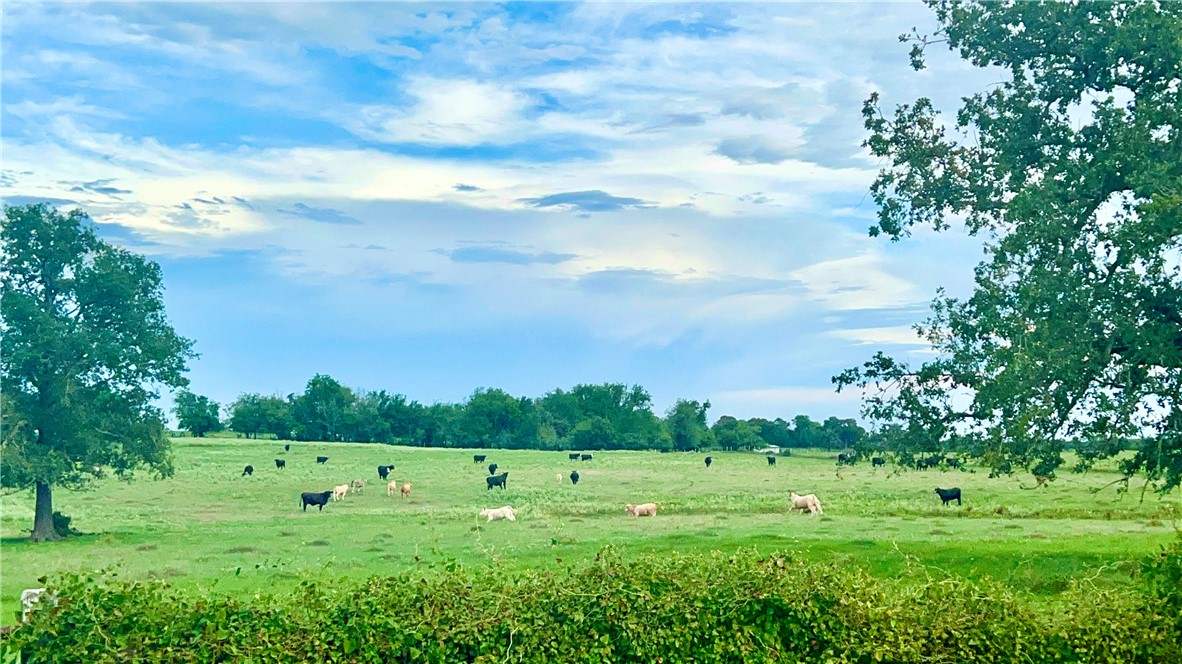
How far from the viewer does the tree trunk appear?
37.7 meters

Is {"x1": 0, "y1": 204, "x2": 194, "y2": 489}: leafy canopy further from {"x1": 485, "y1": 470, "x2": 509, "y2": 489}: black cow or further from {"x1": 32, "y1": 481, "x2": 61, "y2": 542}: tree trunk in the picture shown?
{"x1": 485, "y1": 470, "x2": 509, "y2": 489}: black cow

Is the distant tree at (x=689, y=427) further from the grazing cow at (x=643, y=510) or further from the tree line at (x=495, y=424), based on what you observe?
the grazing cow at (x=643, y=510)

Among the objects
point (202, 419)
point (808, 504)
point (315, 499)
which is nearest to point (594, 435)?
point (202, 419)

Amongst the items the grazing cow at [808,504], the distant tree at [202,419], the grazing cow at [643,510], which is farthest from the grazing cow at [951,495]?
the distant tree at [202,419]

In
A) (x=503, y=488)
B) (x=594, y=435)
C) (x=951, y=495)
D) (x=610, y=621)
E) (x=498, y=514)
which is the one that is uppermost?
(x=594, y=435)

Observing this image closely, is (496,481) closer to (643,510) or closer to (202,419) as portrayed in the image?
(643,510)

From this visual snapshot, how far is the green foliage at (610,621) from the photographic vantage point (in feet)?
31.6

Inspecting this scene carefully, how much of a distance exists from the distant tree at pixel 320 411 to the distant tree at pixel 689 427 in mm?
43260

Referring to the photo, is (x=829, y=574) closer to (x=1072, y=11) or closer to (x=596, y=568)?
(x=596, y=568)

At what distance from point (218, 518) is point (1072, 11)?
3912 centimetres

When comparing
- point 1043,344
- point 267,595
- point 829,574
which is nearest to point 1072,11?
point 1043,344

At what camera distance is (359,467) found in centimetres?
7556

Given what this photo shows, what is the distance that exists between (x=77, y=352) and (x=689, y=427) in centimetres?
10016

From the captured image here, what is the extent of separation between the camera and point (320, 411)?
116m
